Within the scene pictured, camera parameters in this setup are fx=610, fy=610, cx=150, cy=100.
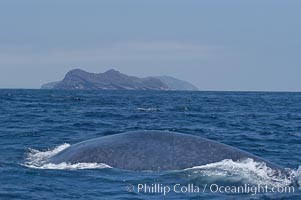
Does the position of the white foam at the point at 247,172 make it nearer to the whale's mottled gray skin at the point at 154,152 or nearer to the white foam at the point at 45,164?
the whale's mottled gray skin at the point at 154,152

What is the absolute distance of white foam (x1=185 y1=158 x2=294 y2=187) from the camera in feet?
41.2

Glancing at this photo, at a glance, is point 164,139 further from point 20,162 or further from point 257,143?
point 257,143

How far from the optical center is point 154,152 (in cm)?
1357

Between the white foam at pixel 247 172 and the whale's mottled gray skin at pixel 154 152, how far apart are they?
7.8 inches

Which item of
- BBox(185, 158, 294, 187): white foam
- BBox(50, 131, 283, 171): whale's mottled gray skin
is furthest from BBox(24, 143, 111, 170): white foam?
BBox(185, 158, 294, 187): white foam

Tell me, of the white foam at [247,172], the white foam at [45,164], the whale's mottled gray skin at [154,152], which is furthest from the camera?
the white foam at [45,164]

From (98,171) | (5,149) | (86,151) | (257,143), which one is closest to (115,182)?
(98,171)

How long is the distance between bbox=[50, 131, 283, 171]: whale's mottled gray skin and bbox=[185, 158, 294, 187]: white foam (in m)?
0.20

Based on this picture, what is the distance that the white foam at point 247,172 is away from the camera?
12.5 meters

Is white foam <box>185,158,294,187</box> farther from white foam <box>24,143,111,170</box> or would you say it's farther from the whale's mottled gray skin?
white foam <box>24,143,111,170</box>

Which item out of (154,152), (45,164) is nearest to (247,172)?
(154,152)

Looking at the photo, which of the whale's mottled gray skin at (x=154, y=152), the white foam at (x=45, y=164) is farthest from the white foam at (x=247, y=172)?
the white foam at (x=45, y=164)

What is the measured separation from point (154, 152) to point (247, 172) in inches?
83.3

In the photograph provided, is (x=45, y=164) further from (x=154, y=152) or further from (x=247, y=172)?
(x=247, y=172)
